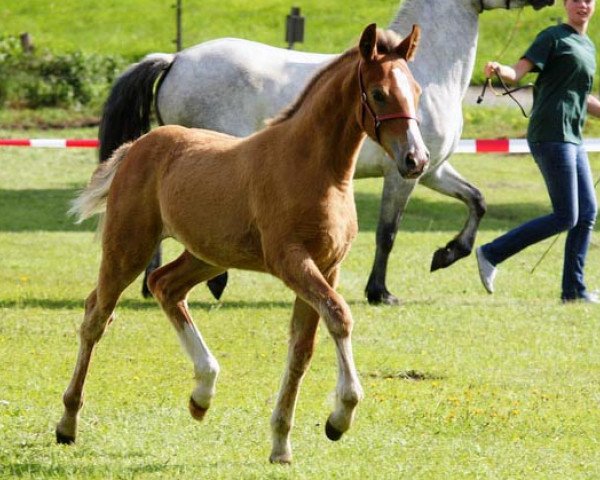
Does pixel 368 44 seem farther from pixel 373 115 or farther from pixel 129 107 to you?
pixel 129 107

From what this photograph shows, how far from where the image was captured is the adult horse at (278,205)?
19.1ft

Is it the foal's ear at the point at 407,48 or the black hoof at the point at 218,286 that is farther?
the black hoof at the point at 218,286

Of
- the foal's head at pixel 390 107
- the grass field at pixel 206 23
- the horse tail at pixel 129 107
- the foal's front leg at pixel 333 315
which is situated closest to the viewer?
the foal's front leg at pixel 333 315

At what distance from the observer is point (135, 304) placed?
1105 centimetres

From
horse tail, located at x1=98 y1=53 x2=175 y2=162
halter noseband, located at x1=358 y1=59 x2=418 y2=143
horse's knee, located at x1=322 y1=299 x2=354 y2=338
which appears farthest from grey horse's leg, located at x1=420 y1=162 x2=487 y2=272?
horse's knee, located at x1=322 y1=299 x2=354 y2=338

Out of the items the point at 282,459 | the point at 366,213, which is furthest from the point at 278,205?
the point at 366,213

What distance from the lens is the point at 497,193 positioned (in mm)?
19609

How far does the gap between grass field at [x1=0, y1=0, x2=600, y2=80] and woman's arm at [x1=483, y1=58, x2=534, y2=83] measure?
69.4ft

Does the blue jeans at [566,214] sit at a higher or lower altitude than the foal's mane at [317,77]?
lower

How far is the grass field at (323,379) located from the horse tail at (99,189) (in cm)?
106

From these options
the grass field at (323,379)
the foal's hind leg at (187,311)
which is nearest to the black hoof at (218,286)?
the grass field at (323,379)

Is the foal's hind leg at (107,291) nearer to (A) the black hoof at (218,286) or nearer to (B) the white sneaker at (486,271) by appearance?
(A) the black hoof at (218,286)

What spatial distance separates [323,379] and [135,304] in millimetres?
3037

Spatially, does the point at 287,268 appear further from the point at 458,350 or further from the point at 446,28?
the point at 446,28
